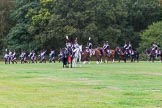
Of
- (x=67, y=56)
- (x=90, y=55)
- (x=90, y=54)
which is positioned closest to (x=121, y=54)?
(x=90, y=55)

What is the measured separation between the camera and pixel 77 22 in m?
72.2

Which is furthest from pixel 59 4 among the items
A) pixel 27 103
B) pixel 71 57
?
pixel 27 103

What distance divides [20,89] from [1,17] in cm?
7097

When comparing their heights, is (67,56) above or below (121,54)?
below

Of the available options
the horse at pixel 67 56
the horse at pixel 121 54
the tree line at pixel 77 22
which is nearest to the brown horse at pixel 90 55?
the horse at pixel 121 54

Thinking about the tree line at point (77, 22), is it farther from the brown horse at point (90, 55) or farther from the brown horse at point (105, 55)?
the brown horse at point (90, 55)

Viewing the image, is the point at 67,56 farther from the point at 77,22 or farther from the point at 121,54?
the point at 77,22

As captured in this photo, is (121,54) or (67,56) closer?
(67,56)

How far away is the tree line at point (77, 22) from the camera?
7225cm

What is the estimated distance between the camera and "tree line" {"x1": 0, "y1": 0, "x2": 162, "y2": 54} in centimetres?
7225

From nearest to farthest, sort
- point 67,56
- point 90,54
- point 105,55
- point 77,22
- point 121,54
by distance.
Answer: point 67,56 < point 90,54 < point 105,55 < point 121,54 < point 77,22

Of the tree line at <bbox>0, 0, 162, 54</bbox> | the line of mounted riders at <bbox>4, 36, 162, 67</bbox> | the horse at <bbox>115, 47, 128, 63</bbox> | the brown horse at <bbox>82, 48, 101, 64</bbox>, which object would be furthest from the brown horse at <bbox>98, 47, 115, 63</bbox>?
the tree line at <bbox>0, 0, 162, 54</bbox>

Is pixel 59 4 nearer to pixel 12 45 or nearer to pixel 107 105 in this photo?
pixel 12 45

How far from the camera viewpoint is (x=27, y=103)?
12.9 metres
